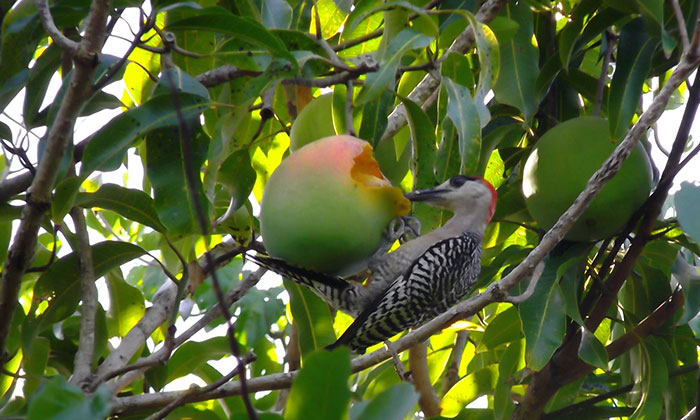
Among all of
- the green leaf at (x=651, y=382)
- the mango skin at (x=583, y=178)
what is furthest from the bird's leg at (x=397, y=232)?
the green leaf at (x=651, y=382)

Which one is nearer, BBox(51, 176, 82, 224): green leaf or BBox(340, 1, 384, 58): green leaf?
BBox(51, 176, 82, 224): green leaf

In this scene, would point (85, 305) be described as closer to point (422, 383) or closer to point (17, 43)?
point (17, 43)

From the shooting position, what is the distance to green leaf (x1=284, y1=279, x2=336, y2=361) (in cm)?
275

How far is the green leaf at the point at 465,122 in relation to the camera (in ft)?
6.70

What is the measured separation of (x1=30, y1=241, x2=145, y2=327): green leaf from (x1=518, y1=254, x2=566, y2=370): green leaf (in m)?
1.14

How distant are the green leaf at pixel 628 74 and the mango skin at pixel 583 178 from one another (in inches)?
3.3

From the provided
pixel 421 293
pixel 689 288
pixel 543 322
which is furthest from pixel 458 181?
pixel 689 288

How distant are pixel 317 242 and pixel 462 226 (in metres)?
1.07

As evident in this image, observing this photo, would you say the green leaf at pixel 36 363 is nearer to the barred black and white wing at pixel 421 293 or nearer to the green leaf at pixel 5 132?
the green leaf at pixel 5 132

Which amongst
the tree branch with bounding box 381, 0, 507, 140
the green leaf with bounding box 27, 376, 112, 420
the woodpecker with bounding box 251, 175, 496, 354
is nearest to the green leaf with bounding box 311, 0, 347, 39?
the tree branch with bounding box 381, 0, 507, 140

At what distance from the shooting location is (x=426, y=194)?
2697 mm

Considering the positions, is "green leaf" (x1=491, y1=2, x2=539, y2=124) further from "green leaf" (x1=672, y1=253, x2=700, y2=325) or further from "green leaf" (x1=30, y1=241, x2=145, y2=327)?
"green leaf" (x1=30, y1=241, x2=145, y2=327)

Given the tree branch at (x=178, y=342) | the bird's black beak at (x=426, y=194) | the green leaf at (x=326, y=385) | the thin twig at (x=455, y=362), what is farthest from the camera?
the thin twig at (x=455, y=362)

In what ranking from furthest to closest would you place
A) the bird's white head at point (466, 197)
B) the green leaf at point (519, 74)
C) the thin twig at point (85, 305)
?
the bird's white head at point (466, 197)
the green leaf at point (519, 74)
the thin twig at point (85, 305)
